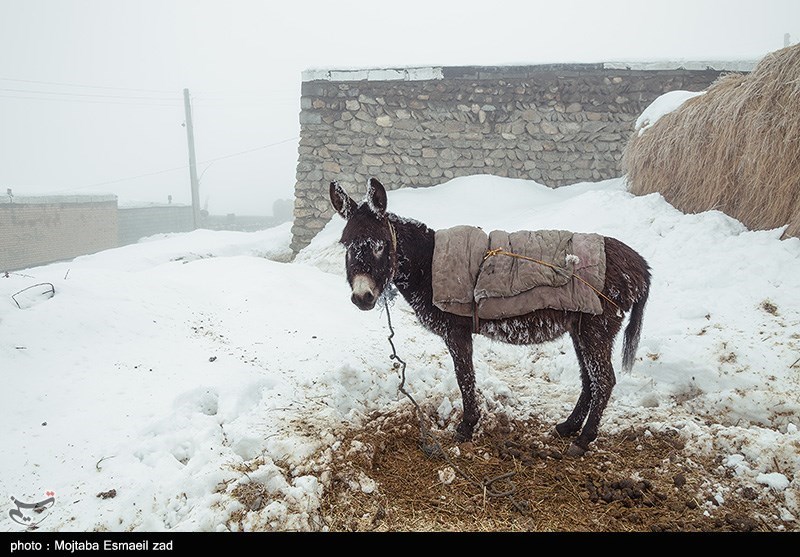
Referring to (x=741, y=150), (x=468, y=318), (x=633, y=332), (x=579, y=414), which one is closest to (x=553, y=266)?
(x=468, y=318)

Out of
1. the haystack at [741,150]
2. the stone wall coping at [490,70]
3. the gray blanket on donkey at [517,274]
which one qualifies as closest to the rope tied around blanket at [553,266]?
the gray blanket on donkey at [517,274]

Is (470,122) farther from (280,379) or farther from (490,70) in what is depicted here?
(280,379)

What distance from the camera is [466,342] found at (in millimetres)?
3217

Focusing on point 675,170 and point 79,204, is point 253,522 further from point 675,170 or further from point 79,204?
point 79,204

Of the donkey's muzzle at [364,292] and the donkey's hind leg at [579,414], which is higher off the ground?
the donkey's muzzle at [364,292]

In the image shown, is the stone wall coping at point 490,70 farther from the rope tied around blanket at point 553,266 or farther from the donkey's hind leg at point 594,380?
the donkey's hind leg at point 594,380

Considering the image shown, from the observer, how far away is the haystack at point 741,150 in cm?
457

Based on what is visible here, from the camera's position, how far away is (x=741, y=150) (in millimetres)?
5141

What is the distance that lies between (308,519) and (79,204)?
24.8 metres

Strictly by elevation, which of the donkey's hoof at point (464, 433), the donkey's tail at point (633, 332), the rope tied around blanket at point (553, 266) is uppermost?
the rope tied around blanket at point (553, 266)

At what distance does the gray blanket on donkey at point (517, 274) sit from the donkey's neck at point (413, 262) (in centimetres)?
12

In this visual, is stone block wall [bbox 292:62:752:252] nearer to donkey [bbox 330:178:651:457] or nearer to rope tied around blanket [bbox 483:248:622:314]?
donkey [bbox 330:178:651:457]

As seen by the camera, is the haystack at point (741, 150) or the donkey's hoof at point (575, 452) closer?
the donkey's hoof at point (575, 452)

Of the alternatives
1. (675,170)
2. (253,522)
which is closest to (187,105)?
(675,170)
